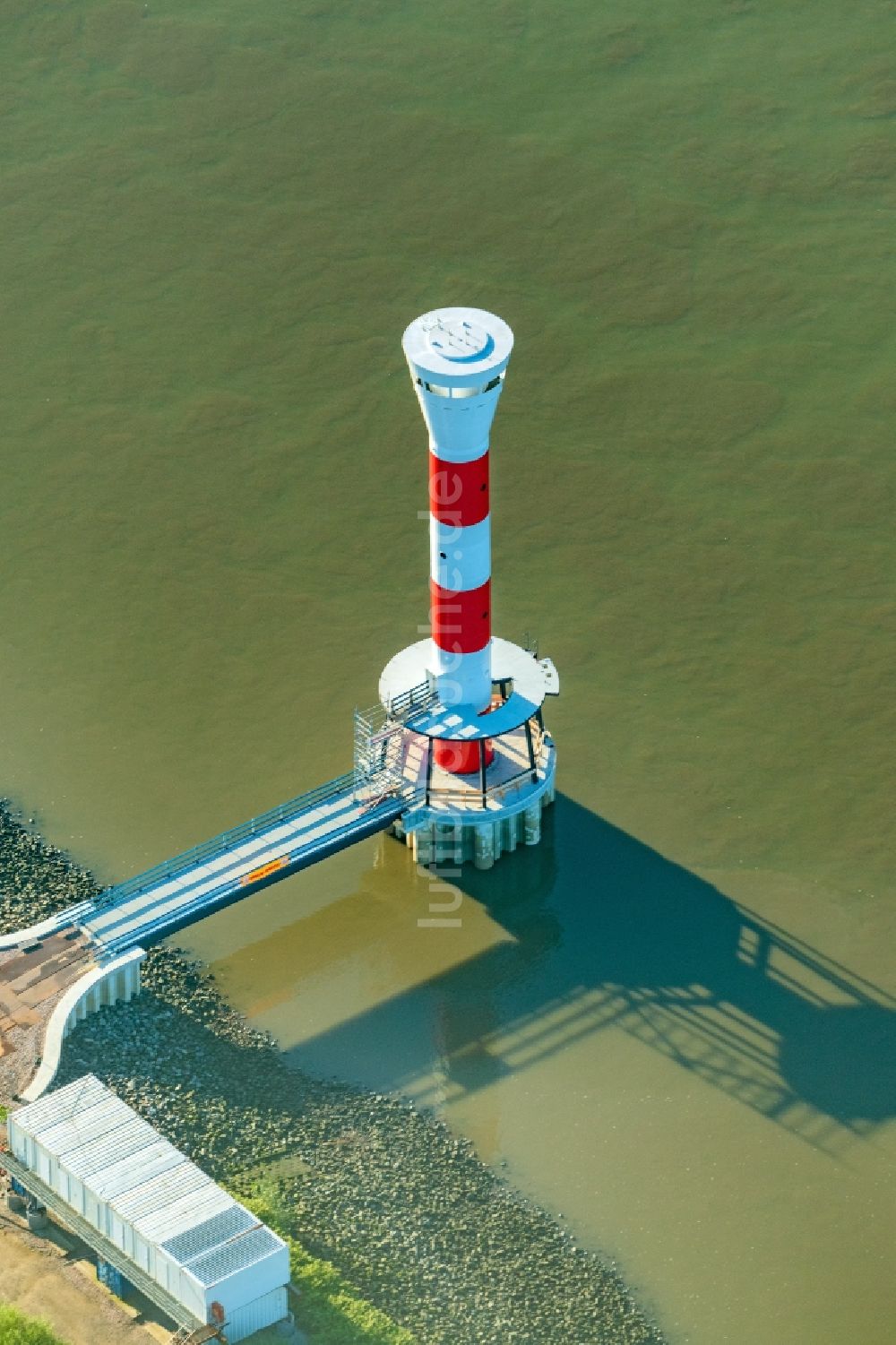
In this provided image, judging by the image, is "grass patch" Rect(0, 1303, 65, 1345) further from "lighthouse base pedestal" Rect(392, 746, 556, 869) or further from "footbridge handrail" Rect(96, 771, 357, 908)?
"lighthouse base pedestal" Rect(392, 746, 556, 869)

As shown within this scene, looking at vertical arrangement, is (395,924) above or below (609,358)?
below

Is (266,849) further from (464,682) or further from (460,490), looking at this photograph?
(460,490)

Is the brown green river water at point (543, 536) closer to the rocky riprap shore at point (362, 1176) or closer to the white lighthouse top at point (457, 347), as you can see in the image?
the rocky riprap shore at point (362, 1176)

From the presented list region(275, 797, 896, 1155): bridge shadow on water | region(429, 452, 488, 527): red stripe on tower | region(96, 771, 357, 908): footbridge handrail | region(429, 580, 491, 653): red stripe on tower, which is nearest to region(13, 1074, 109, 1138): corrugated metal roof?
region(275, 797, 896, 1155): bridge shadow on water

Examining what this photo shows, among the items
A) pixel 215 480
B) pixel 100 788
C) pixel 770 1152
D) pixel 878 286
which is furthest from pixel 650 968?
pixel 878 286

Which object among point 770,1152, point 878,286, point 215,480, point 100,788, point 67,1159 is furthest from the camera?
point 878,286

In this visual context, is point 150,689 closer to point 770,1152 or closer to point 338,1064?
point 338,1064

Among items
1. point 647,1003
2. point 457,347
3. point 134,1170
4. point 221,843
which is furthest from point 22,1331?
point 457,347
